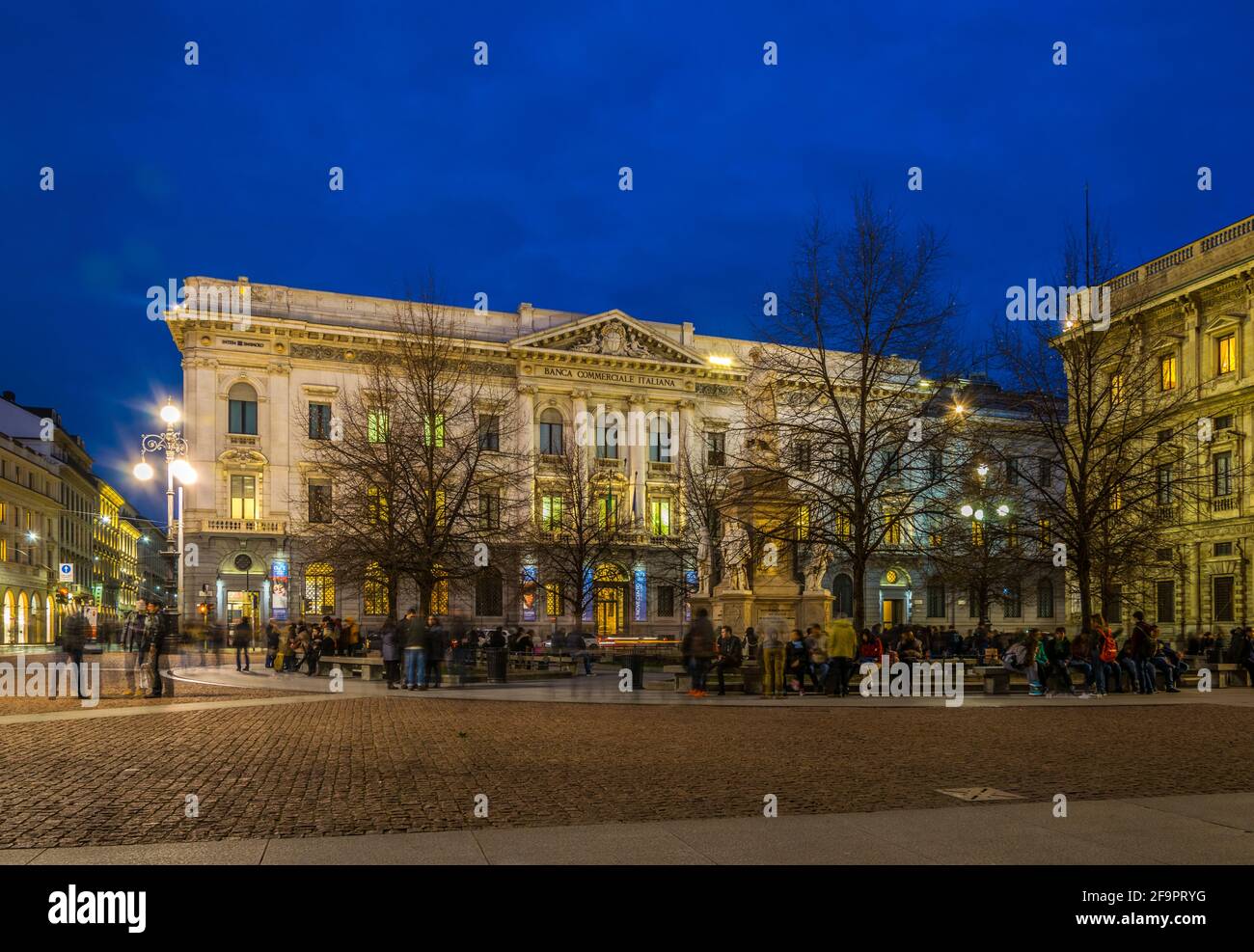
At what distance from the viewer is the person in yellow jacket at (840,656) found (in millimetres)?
23172

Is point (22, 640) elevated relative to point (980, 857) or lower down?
lower down

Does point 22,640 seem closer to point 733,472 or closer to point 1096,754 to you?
point 733,472

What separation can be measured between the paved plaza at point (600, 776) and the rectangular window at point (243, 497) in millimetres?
43518

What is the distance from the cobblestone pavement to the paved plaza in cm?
5

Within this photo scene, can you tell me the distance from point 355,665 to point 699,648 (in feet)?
38.9

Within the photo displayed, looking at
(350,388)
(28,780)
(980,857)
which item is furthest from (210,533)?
(980,857)

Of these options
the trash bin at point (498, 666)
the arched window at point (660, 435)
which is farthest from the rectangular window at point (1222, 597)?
the arched window at point (660, 435)

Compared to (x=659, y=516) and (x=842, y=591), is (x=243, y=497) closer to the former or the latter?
(x=659, y=516)

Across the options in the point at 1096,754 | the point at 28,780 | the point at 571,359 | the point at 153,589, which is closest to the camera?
the point at 28,780

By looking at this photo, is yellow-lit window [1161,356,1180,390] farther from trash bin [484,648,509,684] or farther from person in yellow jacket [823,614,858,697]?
trash bin [484,648,509,684]

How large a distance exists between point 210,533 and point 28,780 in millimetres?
53035

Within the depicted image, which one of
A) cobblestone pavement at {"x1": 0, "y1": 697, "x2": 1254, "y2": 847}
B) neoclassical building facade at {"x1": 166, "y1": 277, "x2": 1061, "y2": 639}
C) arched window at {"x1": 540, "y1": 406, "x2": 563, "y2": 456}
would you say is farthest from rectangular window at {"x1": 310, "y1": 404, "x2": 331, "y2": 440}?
cobblestone pavement at {"x1": 0, "y1": 697, "x2": 1254, "y2": 847}

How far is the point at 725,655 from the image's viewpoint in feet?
78.6

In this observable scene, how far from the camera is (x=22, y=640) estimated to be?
73.4m
